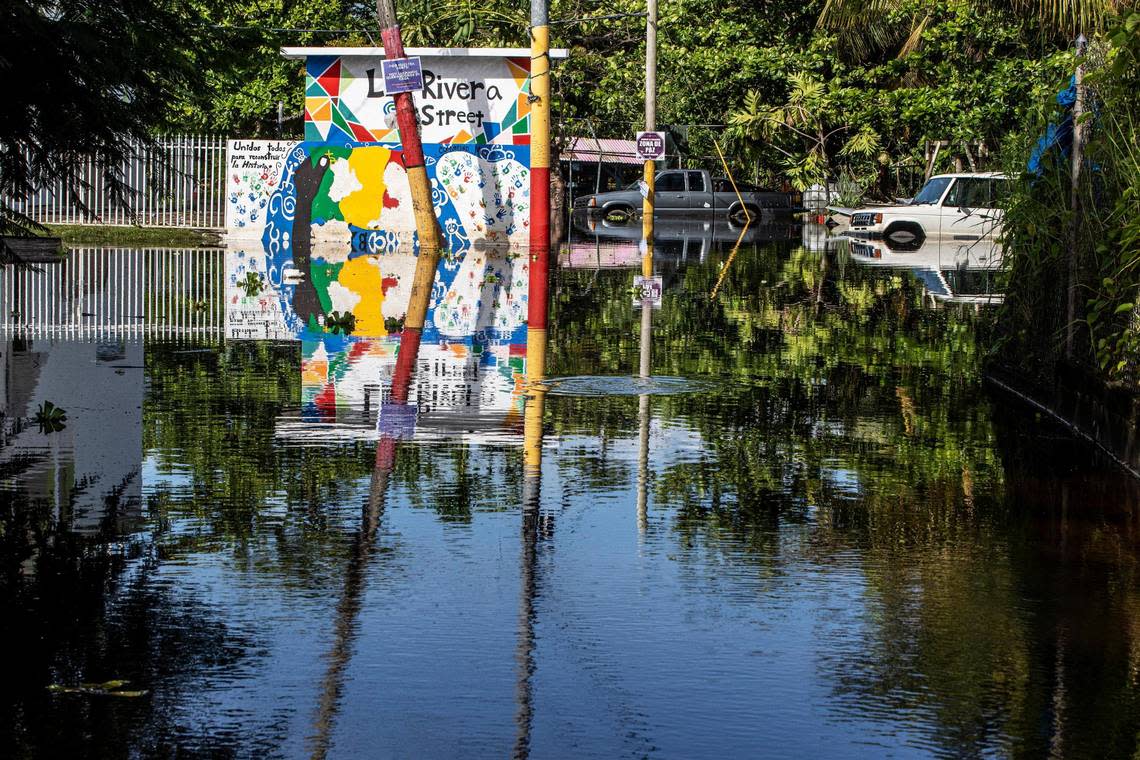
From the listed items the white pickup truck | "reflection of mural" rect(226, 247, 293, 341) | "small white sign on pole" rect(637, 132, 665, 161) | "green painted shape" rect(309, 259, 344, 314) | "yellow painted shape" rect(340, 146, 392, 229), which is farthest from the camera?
the white pickup truck

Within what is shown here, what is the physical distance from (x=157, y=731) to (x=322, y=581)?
68.5 inches

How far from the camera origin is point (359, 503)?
26.0 feet

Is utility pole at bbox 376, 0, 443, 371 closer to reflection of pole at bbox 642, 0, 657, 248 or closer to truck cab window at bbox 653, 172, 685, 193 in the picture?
reflection of pole at bbox 642, 0, 657, 248

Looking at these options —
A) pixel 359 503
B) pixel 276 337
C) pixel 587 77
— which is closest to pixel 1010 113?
pixel 587 77

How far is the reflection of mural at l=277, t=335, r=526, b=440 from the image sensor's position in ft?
33.5

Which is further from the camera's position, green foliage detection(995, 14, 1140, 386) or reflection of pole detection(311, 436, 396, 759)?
green foliage detection(995, 14, 1140, 386)

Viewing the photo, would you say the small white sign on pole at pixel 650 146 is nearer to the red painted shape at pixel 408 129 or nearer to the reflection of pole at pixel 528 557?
the red painted shape at pixel 408 129

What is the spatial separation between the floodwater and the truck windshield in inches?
1050

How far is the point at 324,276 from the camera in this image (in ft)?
78.2

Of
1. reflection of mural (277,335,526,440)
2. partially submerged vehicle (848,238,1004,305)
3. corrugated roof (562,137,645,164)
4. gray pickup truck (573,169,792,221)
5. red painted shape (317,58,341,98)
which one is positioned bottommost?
reflection of mural (277,335,526,440)

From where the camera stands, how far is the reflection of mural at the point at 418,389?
10.2 meters

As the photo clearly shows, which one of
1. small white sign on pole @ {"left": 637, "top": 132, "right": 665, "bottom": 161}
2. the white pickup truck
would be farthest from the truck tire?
small white sign on pole @ {"left": 637, "top": 132, "right": 665, "bottom": 161}

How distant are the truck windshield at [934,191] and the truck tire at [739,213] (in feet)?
36.9

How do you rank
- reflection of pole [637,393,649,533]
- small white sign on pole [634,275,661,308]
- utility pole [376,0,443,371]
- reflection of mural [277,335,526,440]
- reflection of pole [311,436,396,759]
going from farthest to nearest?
utility pole [376,0,443,371]
small white sign on pole [634,275,661,308]
reflection of mural [277,335,526,440]
reflection of pole [637,393,649,533]
reflection of pole [311,436,396,759]
